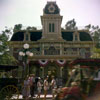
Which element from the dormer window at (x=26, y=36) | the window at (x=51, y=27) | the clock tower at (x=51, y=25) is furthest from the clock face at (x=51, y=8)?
the dormer window at (x=26, y=36)

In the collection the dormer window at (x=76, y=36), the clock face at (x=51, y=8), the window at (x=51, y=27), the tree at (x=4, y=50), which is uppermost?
the clock face at (x=51, y=8)

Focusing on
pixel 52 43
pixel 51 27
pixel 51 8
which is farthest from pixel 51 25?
pixel 52 43

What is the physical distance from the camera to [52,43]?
108 feet

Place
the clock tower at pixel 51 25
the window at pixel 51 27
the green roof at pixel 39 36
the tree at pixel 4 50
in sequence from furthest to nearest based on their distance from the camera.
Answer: the green roof at pixel 39 36 < the window at pixel 51 27 < the clock tower at pixel 51 25 < the tree at pixel 4 50

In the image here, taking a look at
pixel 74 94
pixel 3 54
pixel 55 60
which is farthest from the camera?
pixel 55 60

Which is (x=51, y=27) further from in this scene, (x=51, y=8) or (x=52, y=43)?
(x=51, y=8)

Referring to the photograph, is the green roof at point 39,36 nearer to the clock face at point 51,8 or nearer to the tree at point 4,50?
the clock face at point 51,8

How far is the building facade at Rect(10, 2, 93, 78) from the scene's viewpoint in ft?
102

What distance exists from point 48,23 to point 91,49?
792 cm

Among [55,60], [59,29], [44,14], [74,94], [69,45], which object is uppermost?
[44,14]

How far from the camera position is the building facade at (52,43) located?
31141 mm

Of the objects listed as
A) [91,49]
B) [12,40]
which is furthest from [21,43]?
[91,49]

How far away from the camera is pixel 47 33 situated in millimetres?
33812

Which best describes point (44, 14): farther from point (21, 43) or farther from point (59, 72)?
point (59, 72)
